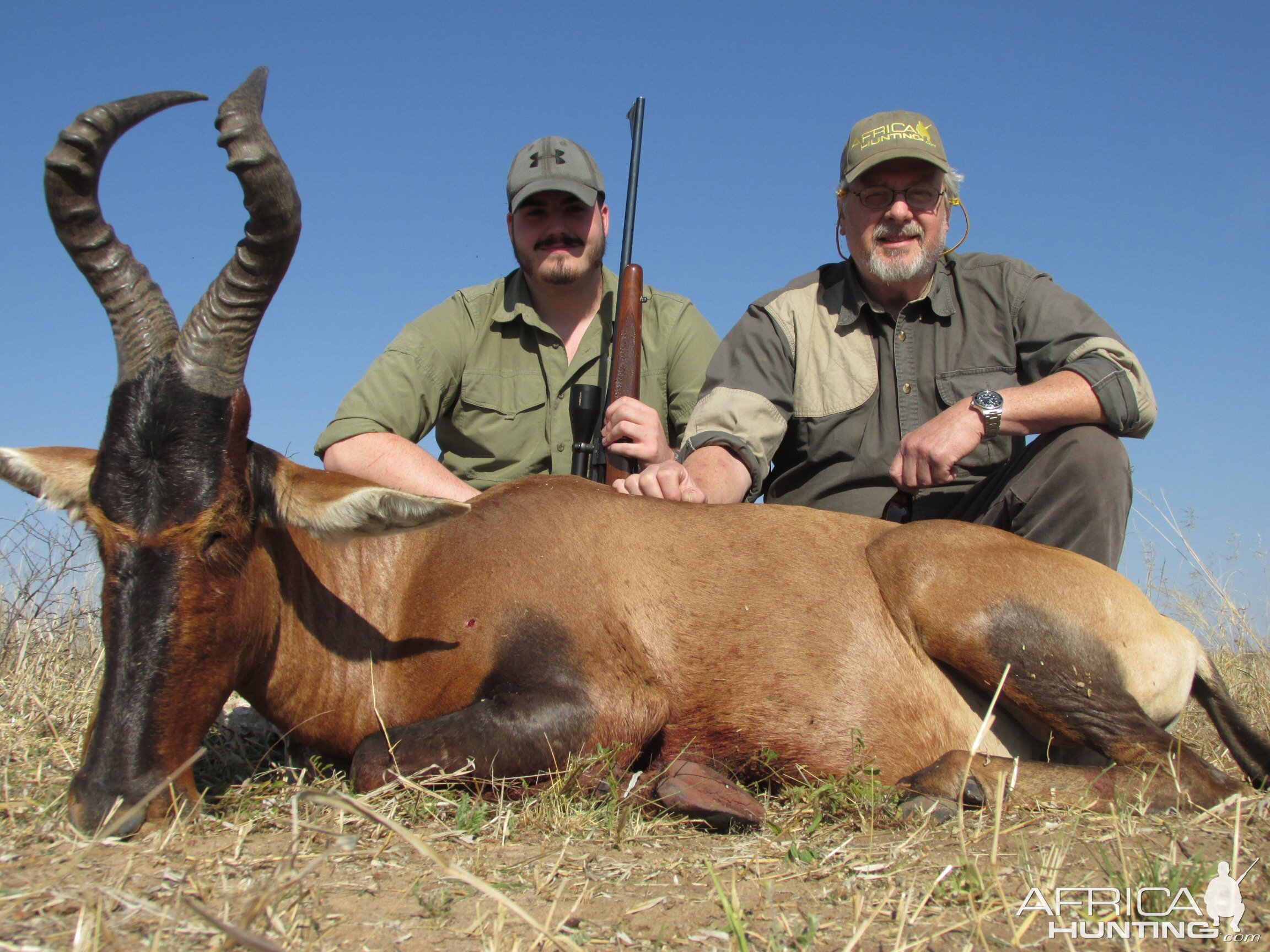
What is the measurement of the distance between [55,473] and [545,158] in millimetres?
4465

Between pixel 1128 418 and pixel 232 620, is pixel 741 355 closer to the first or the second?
pixel 1128 418

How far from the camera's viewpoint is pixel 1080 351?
5.37 m

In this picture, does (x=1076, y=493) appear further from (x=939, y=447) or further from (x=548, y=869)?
A: (x=548, y=869)

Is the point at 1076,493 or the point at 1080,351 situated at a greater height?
the point at 1080,351

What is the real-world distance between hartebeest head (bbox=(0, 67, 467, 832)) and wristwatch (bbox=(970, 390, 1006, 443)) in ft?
9.42

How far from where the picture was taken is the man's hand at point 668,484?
5.07 m

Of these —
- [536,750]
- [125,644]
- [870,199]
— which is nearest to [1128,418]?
[870,199]

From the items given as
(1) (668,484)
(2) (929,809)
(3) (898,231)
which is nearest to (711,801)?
(2) (929,809)

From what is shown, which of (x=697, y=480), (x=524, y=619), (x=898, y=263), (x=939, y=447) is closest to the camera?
(x=524, y=619)

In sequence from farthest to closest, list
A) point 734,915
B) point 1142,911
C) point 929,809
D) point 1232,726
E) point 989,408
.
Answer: point 989,408
point 1232,726
point 929,809
point 1142,911
point 734,915

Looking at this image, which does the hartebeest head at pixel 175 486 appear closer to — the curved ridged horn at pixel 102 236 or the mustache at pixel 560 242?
the curved ridged horn at pixel 102 236

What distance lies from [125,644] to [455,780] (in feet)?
3.91

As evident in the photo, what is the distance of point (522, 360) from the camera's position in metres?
7.06

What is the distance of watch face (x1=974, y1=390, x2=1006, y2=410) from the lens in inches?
196
